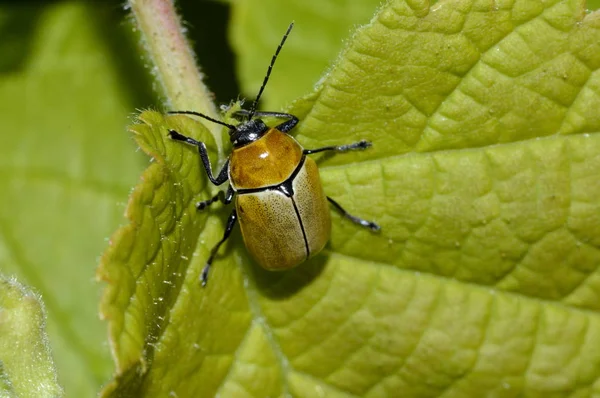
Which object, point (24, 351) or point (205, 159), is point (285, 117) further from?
point (24, 351)

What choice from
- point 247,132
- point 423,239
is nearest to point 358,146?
point 423,239

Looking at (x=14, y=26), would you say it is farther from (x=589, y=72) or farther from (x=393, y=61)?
(x=589, y=72)

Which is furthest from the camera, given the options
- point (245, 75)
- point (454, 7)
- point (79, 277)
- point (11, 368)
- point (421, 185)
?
point (79, 277)

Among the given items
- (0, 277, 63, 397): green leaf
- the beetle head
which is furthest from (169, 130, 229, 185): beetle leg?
(0, 277, 63, 397): green leaf

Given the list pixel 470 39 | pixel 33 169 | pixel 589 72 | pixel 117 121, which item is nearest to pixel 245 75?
pixel 117 121

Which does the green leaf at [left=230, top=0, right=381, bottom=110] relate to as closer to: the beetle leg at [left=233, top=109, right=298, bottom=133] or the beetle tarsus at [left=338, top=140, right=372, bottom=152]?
the beetle leg at [left=233, top=109, right=298, bottom=133]
